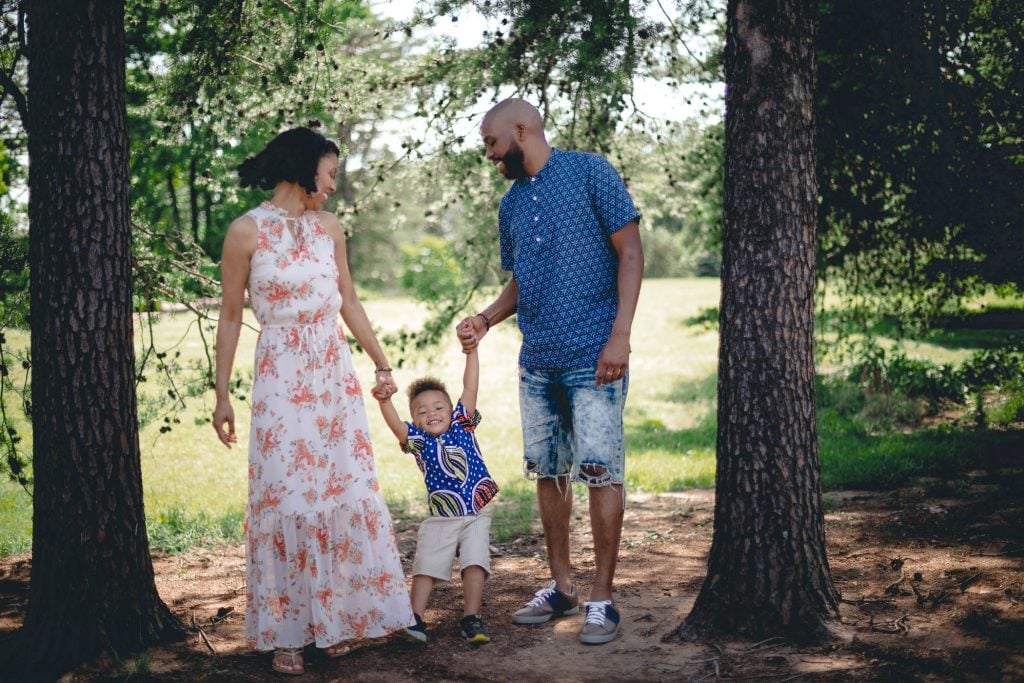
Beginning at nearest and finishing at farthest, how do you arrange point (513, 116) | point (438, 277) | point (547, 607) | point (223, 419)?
1. point (223, 419)
2. point (513, 116)
3. point (547, 607)
4. point (438, 277)

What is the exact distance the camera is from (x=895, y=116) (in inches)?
242

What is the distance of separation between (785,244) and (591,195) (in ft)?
2.80

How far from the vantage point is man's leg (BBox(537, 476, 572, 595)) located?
13.8 feet

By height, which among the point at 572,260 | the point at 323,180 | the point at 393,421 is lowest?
the point at 393,421

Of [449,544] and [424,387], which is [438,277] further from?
[449,544]

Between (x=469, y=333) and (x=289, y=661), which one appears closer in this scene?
(x=289, y=661)

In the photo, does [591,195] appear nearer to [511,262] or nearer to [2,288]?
[511,262]

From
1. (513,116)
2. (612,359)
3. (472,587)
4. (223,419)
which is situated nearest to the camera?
(223,419)

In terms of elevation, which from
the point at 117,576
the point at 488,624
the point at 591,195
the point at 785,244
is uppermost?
the point at 591,195

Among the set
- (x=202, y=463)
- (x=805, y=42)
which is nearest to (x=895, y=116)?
(x=805, y=42)

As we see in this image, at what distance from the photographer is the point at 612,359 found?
12.4ft

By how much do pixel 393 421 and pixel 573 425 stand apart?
801 mm

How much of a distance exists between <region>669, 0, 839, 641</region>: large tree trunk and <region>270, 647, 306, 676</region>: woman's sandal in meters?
1.59

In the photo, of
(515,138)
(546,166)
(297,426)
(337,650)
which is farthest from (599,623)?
(515,138)
